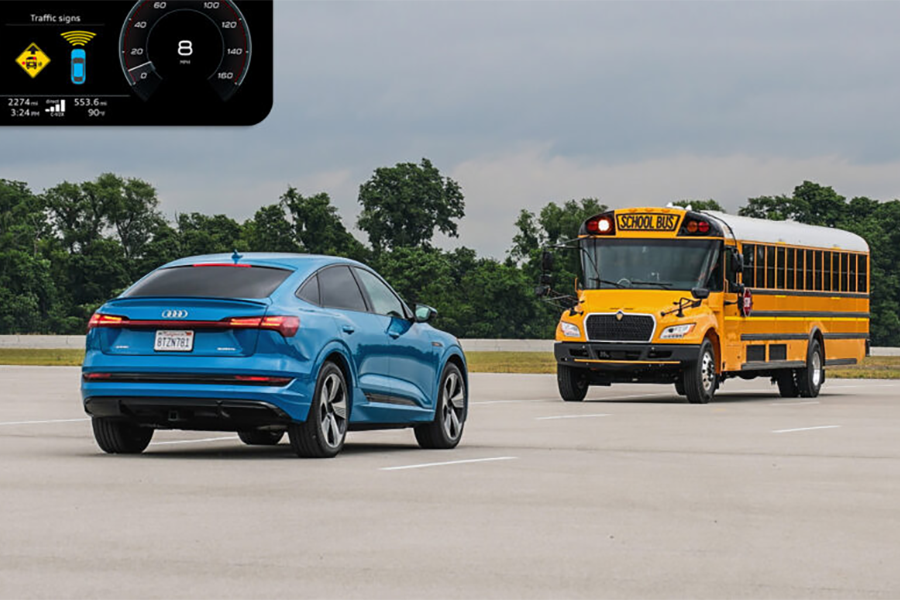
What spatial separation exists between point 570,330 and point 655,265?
1735 mm

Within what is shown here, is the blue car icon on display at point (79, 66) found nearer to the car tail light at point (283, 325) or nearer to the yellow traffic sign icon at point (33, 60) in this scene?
the yellow traffic sign icon at point (33, 60)

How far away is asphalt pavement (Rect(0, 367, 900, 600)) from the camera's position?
25.9ft

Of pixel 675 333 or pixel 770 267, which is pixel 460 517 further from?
A: pixel 770 267

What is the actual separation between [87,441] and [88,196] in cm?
11927

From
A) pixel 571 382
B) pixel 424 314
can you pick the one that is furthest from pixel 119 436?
pixel 571 382

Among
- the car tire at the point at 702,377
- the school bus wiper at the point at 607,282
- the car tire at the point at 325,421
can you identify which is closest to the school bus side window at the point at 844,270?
the car tire at the point at 702,377

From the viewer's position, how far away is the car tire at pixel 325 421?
46.1 feet

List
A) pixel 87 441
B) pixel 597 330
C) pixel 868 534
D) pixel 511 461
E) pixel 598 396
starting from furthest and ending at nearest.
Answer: pixel 598 396 < pixel 597 330 < pixel 87 441 < pixel 511 461 < pixel 868 534

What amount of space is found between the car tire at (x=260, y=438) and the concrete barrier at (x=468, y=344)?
63210mm

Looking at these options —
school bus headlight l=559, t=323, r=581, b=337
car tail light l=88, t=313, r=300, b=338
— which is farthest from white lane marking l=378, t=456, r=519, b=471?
school bus headlight l=559, t=323, r=581, b=337

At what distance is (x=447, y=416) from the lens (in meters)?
16.3

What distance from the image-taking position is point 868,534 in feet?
32.0

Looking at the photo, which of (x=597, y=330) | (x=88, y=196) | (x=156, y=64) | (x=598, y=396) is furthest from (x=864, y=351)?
(x=88, y=196)

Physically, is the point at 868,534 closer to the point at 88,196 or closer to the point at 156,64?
the point at 156,64
